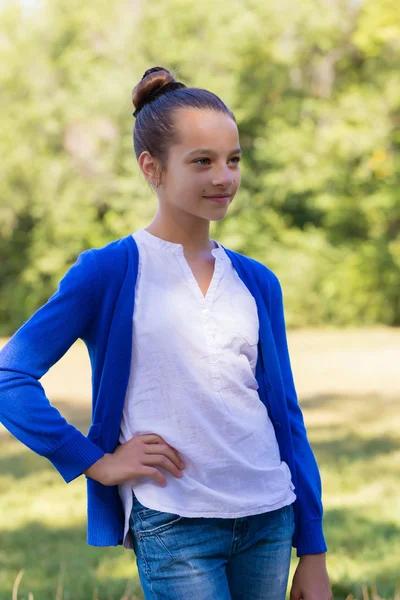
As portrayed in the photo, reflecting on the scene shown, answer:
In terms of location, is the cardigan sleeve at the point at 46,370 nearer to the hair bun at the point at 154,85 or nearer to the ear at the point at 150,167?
the ear at the point at 150,167

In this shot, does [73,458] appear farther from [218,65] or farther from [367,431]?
[218,65]

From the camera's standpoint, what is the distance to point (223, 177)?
6.30 feet

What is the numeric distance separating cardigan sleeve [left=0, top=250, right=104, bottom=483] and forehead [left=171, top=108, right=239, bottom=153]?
0.34m

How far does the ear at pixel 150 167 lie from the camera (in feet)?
6.62

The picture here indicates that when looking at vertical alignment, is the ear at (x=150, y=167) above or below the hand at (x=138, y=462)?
above

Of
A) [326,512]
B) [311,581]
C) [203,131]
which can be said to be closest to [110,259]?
[203,131]

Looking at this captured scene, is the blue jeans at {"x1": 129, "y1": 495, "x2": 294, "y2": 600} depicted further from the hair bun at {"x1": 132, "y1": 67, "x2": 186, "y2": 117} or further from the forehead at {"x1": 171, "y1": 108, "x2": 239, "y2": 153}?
the hair bun at {"x1": 132, "y1": 67, "x2": 186, "y2": 117}

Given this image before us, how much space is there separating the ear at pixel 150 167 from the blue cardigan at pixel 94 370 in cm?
16

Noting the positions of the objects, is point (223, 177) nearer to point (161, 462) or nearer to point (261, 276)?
point (261, 276)

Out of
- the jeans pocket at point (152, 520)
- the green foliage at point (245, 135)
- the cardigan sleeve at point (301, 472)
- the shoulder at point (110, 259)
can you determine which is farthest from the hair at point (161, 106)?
the green foliage at point (245, 135)

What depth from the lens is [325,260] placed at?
1997cm

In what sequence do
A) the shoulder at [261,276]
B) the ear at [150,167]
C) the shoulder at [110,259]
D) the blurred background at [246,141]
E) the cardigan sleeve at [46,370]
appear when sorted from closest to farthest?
the cardigan sleeve at [46,370], the shoulder at [110,259], the ear at [150,167], the shoulder at [261,276], the blurred background at [246,141]

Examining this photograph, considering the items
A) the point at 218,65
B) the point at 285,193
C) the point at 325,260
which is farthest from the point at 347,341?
the point at 218,65

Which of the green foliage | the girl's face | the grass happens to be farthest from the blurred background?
the girl's face
